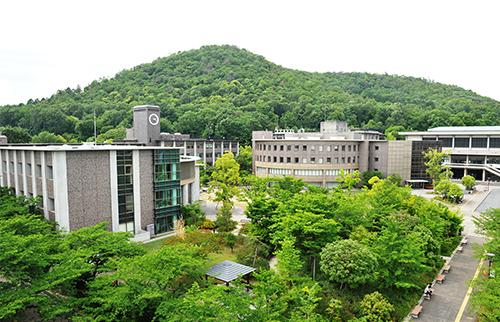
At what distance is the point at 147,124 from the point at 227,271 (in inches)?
1951

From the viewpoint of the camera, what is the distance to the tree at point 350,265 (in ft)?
72.3

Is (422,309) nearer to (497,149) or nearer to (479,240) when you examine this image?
(479,240)

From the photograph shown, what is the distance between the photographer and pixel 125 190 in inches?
1351

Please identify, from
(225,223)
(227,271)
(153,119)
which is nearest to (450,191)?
(225,223)

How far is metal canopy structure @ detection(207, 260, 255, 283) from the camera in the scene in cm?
2288

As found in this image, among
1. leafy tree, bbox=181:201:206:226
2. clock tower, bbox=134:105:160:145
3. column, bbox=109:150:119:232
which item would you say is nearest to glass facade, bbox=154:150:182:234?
leafy tree, bbox=181:201:206:226

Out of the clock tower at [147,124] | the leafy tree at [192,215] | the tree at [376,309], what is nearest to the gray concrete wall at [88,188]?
the leafy tree at [192,215]

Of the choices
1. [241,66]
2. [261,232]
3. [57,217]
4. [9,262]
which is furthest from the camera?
[241,66]

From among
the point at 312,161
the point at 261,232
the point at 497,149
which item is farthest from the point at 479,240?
the point at 497,149

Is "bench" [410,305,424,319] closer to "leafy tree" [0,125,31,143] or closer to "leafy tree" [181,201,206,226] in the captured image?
"leafy tree" [181,201,206,226]

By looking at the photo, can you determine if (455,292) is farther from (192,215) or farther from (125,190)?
(125,190)

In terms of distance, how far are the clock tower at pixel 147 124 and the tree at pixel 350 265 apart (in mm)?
51389

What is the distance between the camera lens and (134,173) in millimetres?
34906

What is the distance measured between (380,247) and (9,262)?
23.3 m
